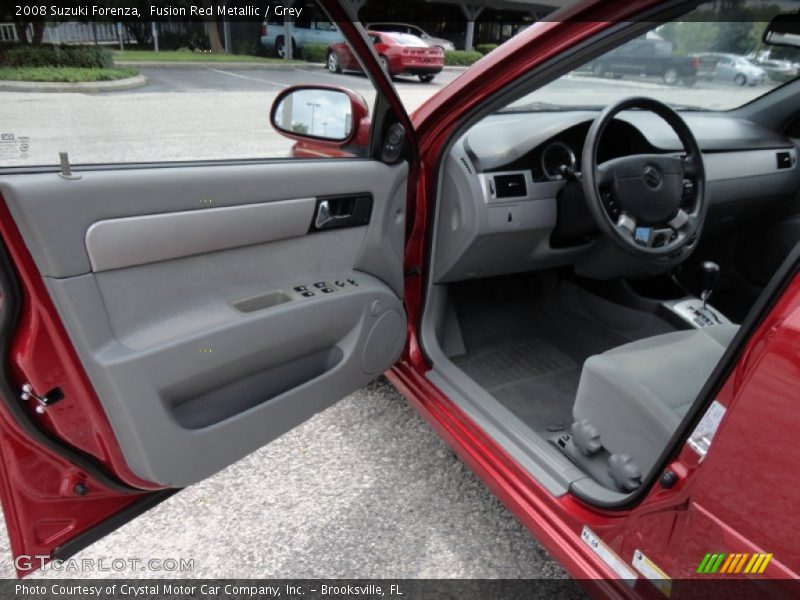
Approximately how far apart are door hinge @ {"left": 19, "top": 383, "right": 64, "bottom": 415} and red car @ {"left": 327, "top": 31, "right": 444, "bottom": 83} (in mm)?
1127

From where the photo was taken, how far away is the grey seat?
1.42 meters

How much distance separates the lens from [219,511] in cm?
190

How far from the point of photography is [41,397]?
1.21m

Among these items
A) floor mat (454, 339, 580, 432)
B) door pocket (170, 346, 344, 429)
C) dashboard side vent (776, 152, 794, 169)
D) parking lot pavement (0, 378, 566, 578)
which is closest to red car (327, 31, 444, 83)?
door pocket (170, 346, 344, 429)

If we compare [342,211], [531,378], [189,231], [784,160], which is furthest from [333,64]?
[784,160]

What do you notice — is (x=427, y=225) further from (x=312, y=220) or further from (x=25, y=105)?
(x=25, y=105)

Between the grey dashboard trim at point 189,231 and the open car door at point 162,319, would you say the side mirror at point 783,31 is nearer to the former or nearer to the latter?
the open car door at point 162,319

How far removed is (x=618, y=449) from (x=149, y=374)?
1.22 m

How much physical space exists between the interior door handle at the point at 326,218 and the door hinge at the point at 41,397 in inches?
30.0

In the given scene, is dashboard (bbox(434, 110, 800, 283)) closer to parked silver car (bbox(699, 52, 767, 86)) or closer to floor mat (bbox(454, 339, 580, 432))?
floor mat (bbox(454, 339, 580, 432))

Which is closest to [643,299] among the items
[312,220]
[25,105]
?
[312,220]

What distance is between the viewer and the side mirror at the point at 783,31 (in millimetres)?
2016

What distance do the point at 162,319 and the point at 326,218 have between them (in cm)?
55
